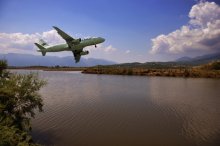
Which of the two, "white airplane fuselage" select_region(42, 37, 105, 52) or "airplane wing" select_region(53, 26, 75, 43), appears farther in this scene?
"white airplane fuselage" select_region(42, 37, 105, 52)

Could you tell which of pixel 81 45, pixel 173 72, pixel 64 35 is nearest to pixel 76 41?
pixel 81 45

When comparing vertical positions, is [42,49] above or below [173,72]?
above

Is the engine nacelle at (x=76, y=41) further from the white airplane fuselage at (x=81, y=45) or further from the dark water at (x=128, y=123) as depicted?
the dark water at (x=128, y=123)

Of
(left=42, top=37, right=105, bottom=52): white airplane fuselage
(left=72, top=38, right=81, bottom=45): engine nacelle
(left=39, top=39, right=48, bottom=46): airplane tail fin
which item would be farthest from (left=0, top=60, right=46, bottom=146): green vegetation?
(left=39, top=39, right=48, bottom=46): airplane tail fin

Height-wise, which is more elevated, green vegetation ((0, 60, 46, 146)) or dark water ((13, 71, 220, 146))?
green vegetation ((0, 60, 46, 146))

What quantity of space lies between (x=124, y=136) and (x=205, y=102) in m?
30.9

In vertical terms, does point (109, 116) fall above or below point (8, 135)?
below

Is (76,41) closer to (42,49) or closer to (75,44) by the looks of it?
(75,44)

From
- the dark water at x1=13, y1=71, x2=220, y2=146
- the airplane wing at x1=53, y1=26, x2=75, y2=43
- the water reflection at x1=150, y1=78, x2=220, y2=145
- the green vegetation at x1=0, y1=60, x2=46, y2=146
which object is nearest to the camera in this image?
the green vegetation at x1=0, y1=60, x2=46, y2=146

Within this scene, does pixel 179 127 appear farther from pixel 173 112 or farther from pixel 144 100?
pixel 144 100

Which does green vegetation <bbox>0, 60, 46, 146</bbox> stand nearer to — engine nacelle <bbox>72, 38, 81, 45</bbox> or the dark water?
the dark water

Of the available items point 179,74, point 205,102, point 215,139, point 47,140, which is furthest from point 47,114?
point 179,74

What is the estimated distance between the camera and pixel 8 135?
19703 millimetres

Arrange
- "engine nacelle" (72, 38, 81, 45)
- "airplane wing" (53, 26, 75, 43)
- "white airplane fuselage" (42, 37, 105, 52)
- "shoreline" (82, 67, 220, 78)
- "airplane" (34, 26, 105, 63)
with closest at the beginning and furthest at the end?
1. "airplane wing" (53, 26, 75, 43)
2. "airplane" (34, 26, 105, 63)
3. "engine nacelle" (72, 38, 81, 45)
4. "white airplane fuselage" (42, 37, 105, 52)
5. "shoreline" (82, 67, 220, 78)
